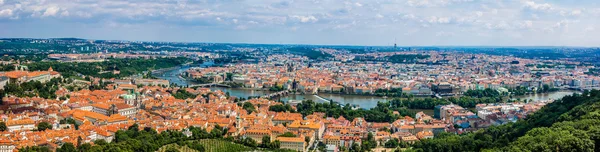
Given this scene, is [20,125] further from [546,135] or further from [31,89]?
[546,135]

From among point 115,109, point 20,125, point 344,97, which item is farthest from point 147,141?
point 344,97

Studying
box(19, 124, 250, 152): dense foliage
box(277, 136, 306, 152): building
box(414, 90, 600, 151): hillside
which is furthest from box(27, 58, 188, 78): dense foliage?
box(414, 90, 600, 151): hillside

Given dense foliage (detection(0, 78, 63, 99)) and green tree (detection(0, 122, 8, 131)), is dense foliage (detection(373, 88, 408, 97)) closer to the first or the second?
dense foliage (detection(0, 78, 63, 99))

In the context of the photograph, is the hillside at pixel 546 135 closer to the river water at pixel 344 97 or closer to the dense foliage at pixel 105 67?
the river water at pixel 344 97

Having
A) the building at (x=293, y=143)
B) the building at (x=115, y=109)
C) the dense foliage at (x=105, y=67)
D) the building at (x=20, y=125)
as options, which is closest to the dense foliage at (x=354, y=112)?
the building at (x=293, y=143)

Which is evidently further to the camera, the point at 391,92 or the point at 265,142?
the point at 391,92

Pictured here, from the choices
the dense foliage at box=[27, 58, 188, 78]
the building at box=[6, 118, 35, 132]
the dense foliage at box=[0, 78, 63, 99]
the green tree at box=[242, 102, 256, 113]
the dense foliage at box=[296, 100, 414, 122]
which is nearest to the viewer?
the building at box=[6, 118, 35, 132]
